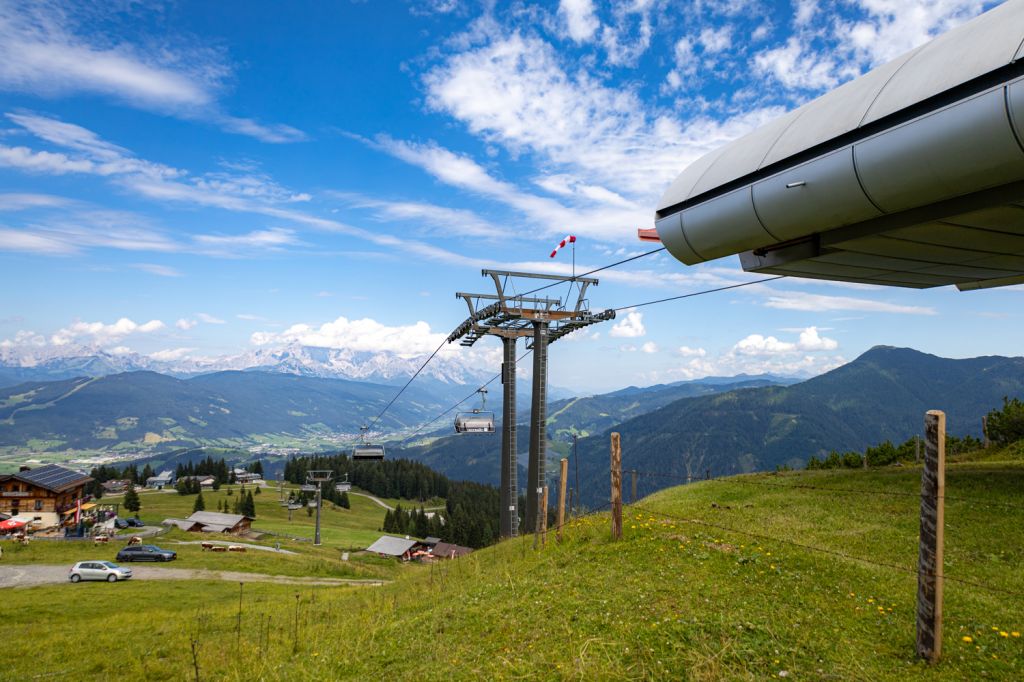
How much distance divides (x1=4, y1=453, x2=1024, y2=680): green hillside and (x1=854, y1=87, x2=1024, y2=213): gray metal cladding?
6.06 m

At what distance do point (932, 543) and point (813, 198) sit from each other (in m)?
5.06

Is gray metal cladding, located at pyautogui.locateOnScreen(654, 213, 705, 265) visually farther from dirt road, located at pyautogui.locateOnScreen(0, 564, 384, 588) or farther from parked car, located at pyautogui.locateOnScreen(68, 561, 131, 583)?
parked car, located at pyautogui.locateOnScreen(68, 561, 131, 583)

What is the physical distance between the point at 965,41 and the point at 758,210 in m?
2.80

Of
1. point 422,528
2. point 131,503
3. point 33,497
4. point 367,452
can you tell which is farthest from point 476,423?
point 422,528

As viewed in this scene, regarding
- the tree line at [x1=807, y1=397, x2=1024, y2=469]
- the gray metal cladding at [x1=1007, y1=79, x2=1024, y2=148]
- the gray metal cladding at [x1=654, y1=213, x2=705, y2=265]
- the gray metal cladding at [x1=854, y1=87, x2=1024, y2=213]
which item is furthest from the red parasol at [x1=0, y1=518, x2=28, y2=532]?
the gray metal cladding at [x1=1007, y1=79, x2=1024, y2=148]

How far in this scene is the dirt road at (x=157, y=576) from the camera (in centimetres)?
3438

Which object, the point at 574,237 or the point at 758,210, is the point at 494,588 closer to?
the point at 758,210

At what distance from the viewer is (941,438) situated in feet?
25.3

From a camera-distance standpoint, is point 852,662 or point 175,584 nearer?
point 852,662

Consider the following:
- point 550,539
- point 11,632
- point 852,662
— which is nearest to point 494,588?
point 550,539

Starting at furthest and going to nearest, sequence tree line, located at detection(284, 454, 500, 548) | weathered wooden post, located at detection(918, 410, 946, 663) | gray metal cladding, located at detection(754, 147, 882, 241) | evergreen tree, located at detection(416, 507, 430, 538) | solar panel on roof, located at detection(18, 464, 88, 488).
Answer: evergreen tree, located at detection(416, 507, 430, 538) < tree line, located at detection(284, 454, 500, 548) < solar panel on roof, located at detection(18, 464, 88, 488) < weathered wooden post, located at detection(918, 410, 946, 663) < gray metal cladding, located at detection(754, 147, 882, 241)

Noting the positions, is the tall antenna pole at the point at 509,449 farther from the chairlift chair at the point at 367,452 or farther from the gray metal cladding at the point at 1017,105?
the gray metal cladding at the point at 1017,105

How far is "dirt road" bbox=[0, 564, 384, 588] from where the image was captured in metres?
34.4

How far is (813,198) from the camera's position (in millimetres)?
7430
